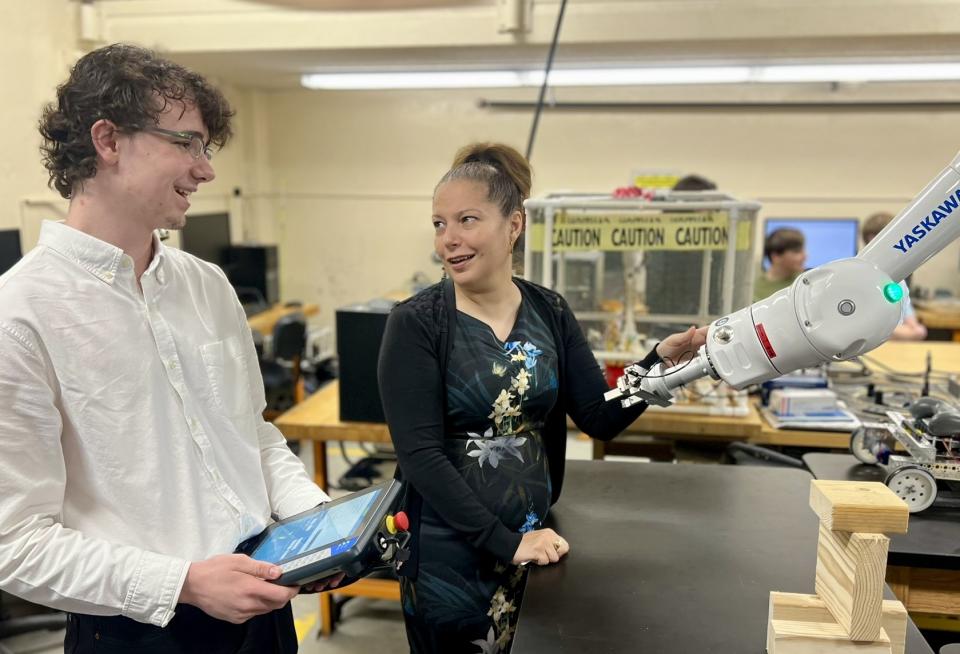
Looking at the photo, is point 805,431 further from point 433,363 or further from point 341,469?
point 341,469

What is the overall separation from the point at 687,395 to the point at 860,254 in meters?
1.22

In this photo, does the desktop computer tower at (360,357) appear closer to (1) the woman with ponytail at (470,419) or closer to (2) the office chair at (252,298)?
(1) the woman with ponytail at (470,419)

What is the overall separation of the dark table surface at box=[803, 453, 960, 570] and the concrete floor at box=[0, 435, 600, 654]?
1584 mm

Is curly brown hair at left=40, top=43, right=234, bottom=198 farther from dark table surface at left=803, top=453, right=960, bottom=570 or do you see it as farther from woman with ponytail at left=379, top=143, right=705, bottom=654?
dark table surface at left=803, top=453, right=960, bottom=570

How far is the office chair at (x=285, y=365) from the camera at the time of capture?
3.58 m

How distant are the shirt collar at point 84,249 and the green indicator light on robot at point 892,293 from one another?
41.2 inches

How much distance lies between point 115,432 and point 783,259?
3.09 meters

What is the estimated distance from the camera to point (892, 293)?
3.28 ft

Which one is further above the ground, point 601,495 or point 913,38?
point 913,38

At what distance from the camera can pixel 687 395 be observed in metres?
2.21

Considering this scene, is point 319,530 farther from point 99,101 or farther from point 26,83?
point 26,83

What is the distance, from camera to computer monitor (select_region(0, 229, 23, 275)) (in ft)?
8.78

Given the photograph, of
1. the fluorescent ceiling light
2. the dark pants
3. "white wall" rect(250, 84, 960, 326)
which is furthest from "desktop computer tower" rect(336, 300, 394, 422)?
"white wall" rect(250, 84, 960, 326)

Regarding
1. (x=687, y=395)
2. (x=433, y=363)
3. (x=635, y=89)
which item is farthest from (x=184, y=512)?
(x=635, y=89)
